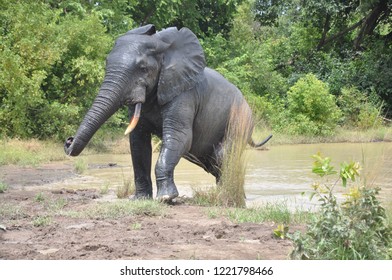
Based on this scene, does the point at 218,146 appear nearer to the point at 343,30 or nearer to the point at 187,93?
the point at 187,93

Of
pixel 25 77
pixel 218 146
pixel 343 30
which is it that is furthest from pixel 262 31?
pixel 218 146

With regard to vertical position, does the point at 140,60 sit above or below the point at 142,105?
above

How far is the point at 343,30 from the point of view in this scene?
27969 mm

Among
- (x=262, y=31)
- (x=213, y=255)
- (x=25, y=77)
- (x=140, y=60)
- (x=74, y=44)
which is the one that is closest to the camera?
(x=213, y=255)

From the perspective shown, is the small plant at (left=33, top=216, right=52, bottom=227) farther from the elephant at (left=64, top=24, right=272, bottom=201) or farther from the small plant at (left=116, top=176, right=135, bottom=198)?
the small plant at (left=116, top=176, right=135, bottom=198)

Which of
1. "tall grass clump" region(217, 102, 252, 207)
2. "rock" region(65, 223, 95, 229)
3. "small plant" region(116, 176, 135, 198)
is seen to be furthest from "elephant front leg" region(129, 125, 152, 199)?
"rock" region(65, 223, 95, 229)

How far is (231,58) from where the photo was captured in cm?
2830

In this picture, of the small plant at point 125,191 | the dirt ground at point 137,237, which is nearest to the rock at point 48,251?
the dirt ground at point 137,237

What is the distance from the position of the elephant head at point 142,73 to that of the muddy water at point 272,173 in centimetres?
134

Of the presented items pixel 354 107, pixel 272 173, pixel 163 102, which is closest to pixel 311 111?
pixel 354 107

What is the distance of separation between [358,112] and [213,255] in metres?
20.6

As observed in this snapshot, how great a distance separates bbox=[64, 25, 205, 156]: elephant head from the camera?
7.32 m

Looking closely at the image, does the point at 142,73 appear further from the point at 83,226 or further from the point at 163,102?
the point at 83,226

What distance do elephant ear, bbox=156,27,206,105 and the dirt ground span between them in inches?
58.4
